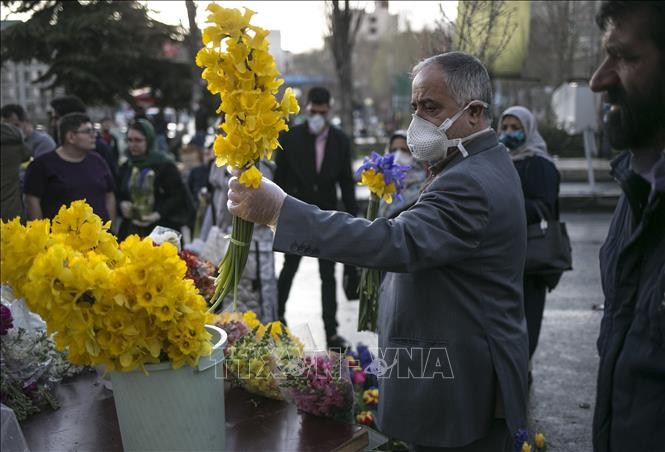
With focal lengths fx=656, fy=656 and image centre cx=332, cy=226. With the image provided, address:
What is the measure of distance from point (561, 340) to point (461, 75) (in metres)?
4.30

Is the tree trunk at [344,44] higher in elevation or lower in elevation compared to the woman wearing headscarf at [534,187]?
higher

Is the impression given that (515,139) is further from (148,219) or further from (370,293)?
(148,219)

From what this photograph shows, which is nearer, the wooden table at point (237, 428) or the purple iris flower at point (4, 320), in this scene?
the wooden table at point (237, 428)

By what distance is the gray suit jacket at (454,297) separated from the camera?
1.88 m

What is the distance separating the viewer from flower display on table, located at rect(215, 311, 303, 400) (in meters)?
2.30

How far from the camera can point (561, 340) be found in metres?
5.79

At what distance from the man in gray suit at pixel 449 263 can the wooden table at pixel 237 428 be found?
0.80 ft

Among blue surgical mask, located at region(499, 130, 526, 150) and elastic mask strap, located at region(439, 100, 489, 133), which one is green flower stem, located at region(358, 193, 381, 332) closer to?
elastic mask strap, located at region(439, 100, 489, 133)

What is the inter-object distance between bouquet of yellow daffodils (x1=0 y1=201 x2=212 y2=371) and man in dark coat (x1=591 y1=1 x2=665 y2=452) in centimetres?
103

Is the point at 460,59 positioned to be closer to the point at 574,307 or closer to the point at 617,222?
the point at 617,222

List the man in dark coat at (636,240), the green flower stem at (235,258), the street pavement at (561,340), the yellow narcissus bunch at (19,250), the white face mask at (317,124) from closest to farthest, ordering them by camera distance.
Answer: the man in dark coat at (636,240)
the yellow narcissus bunch at (19,250)
the green flower stem at (235,258)
the street pavement at (561,340)
the white face mask at (317,124)

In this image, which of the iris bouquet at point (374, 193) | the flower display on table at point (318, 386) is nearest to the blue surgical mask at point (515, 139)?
the iris bouquet at point (374, 193)

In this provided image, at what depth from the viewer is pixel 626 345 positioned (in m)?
1.61

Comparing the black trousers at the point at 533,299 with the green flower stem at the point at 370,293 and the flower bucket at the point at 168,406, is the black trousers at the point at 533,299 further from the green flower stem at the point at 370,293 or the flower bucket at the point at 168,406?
the flower bucket at the point at 168,406
